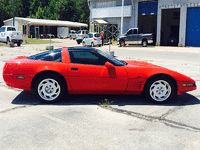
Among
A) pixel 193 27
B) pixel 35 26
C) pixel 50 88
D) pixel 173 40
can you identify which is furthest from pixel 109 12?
pixel 50 88

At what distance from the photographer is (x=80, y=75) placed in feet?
18.0

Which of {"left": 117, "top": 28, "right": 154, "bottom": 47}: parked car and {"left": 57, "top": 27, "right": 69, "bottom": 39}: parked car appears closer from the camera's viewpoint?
{"left": 117, "top": 28, "right": 154, "bottom": 47}: parked car

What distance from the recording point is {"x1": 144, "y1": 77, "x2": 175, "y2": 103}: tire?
5.49 metres

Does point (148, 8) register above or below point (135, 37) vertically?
above

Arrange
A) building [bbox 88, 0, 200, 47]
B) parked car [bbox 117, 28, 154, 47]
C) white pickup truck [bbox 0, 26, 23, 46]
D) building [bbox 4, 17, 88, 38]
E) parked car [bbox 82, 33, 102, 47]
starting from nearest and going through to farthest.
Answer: white pickup truck [bbox 0, 26, 23, 46] → parked car [bbox 82, 33, 102, 47] → parked car [bbox 117, 28, 154, 47] → building [bbox 88, 0, 200, 47] → building [bbox 4, 17, 88, 38]

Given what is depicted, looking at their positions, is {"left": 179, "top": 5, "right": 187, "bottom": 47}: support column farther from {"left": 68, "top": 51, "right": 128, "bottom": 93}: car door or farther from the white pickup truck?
{"left": 68, "top": 51, "right": 128, "bottom": 93}: car door

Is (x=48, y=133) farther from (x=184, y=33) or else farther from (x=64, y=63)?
(x=184, y=33)

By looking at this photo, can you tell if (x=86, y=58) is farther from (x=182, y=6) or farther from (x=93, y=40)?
(x=182, y=6)

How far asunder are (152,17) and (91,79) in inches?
1310

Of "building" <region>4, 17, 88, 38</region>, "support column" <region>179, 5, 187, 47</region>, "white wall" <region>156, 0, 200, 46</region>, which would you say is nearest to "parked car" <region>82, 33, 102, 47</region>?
"white wall" <region>156, 0, 200, 46</region>

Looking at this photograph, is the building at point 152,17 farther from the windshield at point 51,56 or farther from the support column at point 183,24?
the windshield at point 51,56

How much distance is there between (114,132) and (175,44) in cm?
2917

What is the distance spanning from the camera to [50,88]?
5.52 m

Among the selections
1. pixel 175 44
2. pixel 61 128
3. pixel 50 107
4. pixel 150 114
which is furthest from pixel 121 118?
pixel 175 44
